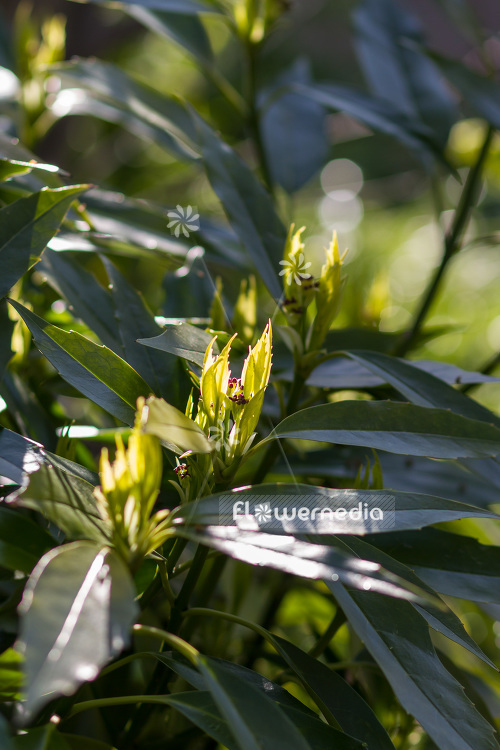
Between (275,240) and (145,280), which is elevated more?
(275,240)

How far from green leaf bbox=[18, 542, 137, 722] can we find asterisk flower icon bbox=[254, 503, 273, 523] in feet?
0.22

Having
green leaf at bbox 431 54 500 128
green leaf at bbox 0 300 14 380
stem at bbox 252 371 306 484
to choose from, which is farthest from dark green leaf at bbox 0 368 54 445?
green leaf at bbox 431 54 500 128

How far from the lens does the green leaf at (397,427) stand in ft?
1.17

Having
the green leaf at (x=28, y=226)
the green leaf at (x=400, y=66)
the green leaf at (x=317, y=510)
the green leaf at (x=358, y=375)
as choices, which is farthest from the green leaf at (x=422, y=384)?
the green leaf at (x=400, y=66)

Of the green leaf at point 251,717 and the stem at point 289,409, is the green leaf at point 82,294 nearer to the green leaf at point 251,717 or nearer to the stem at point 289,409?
the stem at point 289,409

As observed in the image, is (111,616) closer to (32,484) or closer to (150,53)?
(32,484)

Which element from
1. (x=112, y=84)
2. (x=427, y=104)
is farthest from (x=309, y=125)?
(x=112, y=84)

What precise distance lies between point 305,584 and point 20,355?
0.34 metres

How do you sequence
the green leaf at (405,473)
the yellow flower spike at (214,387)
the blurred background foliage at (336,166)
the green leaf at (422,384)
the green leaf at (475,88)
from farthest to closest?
the blurred background foliage at (336,166) → the green leaf at (475,88) → the green leaf at (405,473) → the green leaf at (422,384) → the yellow flower spike at (214,387)

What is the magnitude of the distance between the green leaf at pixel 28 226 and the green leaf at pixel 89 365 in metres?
0.03

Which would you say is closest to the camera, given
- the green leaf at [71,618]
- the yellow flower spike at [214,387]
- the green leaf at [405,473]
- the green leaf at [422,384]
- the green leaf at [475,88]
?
the green leaf at [71,618]

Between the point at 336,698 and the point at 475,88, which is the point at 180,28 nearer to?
the point at 475,88

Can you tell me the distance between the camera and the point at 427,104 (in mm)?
810

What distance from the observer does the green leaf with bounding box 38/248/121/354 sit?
1.44 feet
